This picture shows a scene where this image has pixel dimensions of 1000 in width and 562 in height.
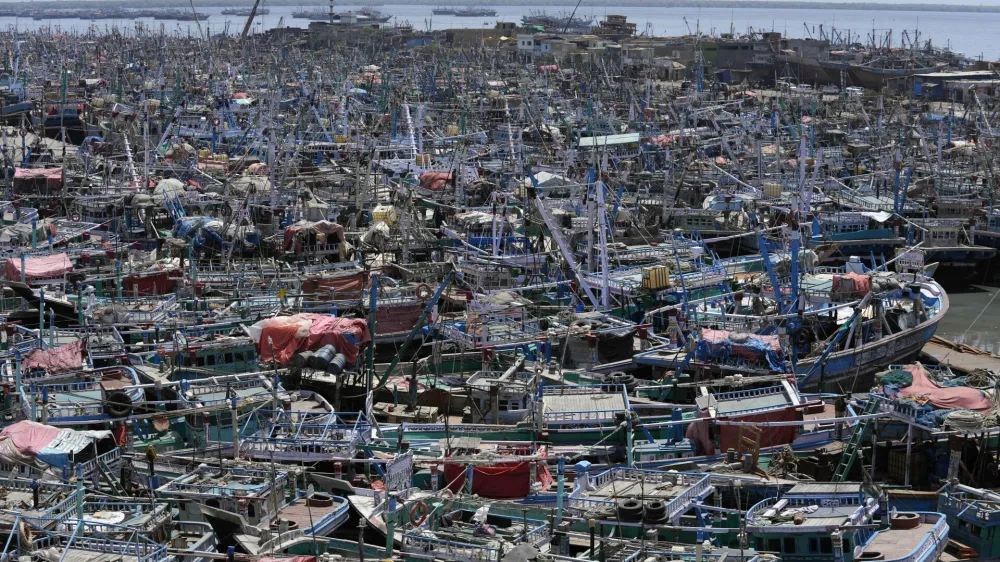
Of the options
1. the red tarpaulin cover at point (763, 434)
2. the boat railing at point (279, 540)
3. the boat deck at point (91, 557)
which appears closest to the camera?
the boat deck at point (91, 557)

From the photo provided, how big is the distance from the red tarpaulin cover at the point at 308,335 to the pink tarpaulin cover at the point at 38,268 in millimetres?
6906

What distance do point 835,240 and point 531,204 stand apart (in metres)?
7.57

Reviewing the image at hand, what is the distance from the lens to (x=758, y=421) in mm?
21047

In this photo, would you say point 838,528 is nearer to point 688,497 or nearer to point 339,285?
point 688,497

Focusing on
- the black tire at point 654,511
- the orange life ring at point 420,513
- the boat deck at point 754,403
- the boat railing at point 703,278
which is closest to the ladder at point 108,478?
the orange life ring at point 420,513

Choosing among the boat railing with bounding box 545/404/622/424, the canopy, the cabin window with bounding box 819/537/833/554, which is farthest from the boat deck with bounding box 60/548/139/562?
the boat railing with bounding box 545/404/622/424

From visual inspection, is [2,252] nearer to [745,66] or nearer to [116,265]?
[116,265]

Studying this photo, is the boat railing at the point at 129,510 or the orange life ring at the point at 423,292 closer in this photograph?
the boat railing at the point at 129,510

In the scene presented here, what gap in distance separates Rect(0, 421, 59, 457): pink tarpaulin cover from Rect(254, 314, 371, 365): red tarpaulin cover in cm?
Answer: 534

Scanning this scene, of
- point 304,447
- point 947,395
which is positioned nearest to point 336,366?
point 304,447

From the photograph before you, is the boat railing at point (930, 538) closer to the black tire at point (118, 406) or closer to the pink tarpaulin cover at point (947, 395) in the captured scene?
the pink tarpaulin cover at point (947, 395)

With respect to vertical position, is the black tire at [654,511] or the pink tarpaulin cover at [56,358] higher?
the pink tarpaulin cover at [56,358]

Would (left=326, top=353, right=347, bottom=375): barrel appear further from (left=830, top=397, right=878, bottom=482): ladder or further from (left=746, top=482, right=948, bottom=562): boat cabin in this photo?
(left=746, top=482, right=948, bottom=562): boat cabin

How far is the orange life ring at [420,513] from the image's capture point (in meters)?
16.7
